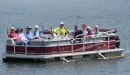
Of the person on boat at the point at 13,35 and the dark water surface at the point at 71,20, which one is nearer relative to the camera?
the dark water surface at the point at 71,20

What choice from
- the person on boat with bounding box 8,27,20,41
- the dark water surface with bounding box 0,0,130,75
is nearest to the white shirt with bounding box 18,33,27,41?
the person on boat with bounding box 8,27,20,41

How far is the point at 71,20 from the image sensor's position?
58.7 m

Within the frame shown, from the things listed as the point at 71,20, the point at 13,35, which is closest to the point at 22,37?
the point at 13,35

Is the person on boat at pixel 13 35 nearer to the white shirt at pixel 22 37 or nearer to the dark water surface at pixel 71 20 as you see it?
the white shirt at pixel 22 37

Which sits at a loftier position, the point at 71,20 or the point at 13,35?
the point at 71,20

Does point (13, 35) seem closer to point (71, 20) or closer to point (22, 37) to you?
point (22, 37)

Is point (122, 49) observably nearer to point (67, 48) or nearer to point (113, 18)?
point (67, 48)

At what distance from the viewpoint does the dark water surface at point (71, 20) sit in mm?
33500

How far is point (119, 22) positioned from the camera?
56750 millimetres

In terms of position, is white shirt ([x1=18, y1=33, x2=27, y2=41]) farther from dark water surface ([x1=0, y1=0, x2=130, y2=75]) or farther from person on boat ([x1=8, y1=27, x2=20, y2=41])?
dark water surface ([x1=0, y1=0, x2=130, y2=75])

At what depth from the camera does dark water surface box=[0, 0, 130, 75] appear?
33.5 meters

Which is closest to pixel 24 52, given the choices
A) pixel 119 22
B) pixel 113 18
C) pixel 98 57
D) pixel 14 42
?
pixel 14 42

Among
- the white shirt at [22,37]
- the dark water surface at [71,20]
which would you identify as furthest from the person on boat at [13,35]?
the dark water surface at [71,20]

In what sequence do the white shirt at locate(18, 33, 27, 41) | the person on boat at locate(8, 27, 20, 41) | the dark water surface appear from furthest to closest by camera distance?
1. the white shirt at locate(18, 33, 27, 41)
2. the person on boat at locate(8, 27, 20, 41)
3. the dark water surface
